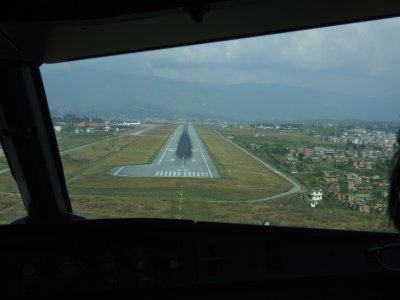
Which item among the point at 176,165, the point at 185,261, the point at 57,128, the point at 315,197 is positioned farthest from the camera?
the point at 57,128

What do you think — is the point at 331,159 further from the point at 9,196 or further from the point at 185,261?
the point at 9,196

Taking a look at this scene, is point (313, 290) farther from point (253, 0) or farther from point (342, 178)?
point (253, 0)

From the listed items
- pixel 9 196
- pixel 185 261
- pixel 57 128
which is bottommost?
pixel 185 261

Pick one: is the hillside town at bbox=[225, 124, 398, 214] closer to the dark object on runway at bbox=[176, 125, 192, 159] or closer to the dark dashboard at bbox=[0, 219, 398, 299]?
the dark dashboard at bbox=[0, 219, 398, 299]

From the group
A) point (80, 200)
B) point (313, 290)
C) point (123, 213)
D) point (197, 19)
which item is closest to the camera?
point (197, 19)

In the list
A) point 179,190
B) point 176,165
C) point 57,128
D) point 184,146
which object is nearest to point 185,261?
point 179,190

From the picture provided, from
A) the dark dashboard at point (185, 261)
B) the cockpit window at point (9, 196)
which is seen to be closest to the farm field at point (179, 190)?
the cockpit window at point (9, 196)

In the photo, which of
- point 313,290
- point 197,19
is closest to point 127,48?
point 197,19
